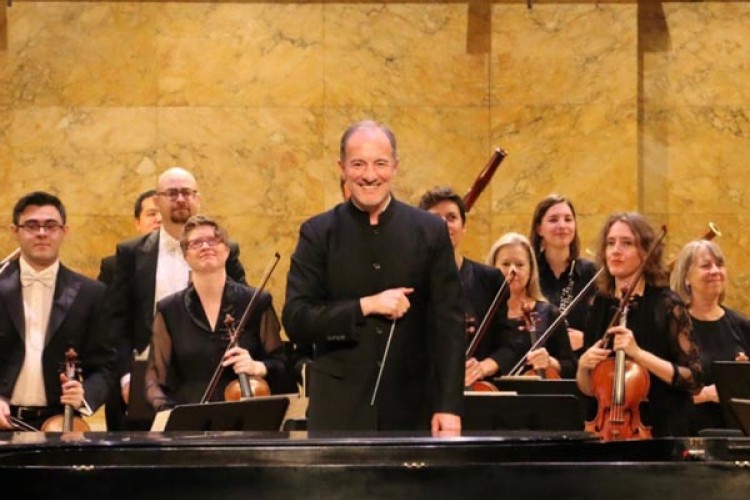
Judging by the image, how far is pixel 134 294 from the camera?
17.9 feet

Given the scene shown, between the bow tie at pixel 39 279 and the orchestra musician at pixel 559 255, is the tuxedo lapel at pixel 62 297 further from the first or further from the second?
the orchestra musician at pixel 559 255

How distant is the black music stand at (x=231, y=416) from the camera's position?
3537 millimetres

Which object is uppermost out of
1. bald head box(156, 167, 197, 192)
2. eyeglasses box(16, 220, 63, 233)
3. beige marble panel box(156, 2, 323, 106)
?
beige marble panel box(156, 2, 323, 106)

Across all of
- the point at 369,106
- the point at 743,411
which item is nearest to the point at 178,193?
the point at 369,106

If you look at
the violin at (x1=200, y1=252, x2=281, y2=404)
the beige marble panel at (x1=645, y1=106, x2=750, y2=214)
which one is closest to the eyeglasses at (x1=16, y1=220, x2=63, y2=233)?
the violin at (x1=200, y1=252, x2=281, y2=404)

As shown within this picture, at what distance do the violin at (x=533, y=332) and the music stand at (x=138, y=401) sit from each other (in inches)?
50.3

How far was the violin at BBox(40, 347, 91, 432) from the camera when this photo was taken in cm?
461

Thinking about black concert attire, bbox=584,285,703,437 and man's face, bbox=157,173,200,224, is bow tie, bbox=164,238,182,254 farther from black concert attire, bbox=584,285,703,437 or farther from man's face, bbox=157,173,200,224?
black concert attire, bbox=584,285,703,437

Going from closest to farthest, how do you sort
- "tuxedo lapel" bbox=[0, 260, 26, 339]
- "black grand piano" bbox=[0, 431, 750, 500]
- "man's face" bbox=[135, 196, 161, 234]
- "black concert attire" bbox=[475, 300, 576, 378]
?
"black grand piano" bbox=[0, 431, 750, 500], "tuxedo lapel" bbox=[0, 260, 26, 339], "black concert attire" bbox=[475, 300, 576, 378], "man's face" bbox=[135, 196, 161, 234]

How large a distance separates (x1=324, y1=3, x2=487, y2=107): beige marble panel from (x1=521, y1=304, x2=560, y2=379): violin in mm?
2056

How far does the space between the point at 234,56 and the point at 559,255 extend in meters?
2.14

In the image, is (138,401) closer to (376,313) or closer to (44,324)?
(44,324)

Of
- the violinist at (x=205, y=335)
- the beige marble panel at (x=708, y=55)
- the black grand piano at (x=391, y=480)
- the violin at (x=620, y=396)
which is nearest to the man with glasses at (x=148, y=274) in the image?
the violinist at (x=205, y=335)

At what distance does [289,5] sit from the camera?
705 centimetres
